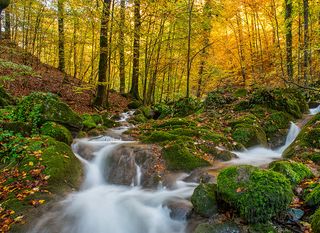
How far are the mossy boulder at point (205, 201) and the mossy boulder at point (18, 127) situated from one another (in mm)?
4818

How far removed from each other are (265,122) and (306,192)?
16.9 ft

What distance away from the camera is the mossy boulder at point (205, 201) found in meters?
4.10

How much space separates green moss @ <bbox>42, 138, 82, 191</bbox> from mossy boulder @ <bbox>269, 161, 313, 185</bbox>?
4.01m

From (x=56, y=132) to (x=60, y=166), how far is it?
182cm

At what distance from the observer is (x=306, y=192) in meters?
4.26

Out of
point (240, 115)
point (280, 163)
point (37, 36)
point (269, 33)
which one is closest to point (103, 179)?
point (280, 163)

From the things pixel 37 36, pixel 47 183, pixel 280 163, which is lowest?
pixel 47 183

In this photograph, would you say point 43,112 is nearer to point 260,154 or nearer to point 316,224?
point 260,154

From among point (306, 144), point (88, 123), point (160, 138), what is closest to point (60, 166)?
point (160, 138)

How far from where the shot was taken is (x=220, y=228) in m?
3.73

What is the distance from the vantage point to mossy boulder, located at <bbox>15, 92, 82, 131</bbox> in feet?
24.7

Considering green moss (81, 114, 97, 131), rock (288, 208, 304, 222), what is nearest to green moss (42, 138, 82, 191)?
green moss (81, 114, 97, 131)

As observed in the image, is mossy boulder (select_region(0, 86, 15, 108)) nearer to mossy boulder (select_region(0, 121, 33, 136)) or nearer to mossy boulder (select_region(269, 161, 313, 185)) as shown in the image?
mossy boulder (select_region(0, 121, 33, 136))

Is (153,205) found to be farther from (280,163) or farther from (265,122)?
(265,122)
